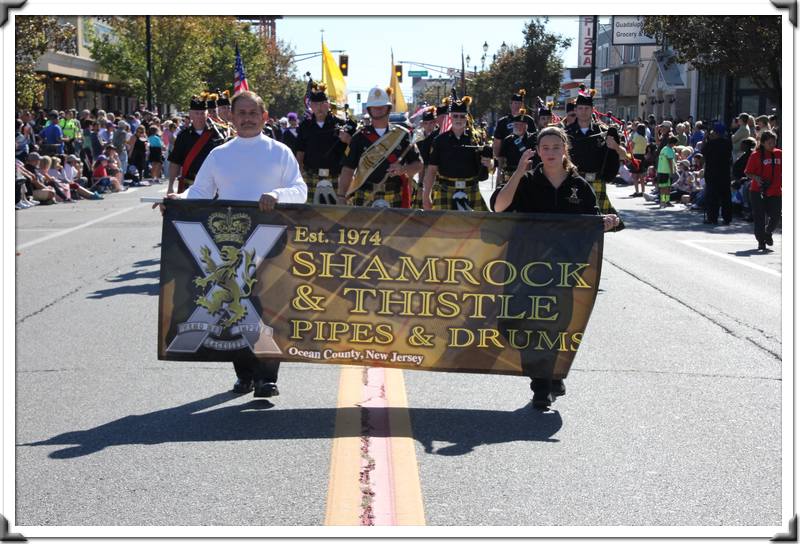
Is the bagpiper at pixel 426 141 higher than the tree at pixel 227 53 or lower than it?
lower

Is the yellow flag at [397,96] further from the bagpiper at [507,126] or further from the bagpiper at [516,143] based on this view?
the bagpiper at [516,143]

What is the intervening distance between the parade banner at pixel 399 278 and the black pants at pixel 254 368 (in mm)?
98

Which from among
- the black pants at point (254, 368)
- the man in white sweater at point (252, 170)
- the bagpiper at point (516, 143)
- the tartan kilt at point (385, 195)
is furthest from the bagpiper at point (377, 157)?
the black pants at point (254, 368)

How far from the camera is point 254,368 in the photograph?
23.5ft

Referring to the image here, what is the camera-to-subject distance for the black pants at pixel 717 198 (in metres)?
21.6

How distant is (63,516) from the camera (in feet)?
16.4

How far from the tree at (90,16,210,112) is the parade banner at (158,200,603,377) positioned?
47883mm

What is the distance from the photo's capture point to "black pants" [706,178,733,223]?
70.9ft

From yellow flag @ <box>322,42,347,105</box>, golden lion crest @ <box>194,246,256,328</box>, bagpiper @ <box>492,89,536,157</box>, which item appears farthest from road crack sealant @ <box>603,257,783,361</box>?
yellow flag @ <box>322,42,347,105</box>

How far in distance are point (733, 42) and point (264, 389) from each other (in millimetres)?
20766

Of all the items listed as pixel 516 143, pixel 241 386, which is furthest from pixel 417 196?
pixel 241 386

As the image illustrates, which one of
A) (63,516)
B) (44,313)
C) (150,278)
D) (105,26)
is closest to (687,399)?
(63,516)

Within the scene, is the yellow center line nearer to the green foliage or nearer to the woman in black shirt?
the woman in black shirt

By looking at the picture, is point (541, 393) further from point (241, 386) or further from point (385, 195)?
point (385, 195)
